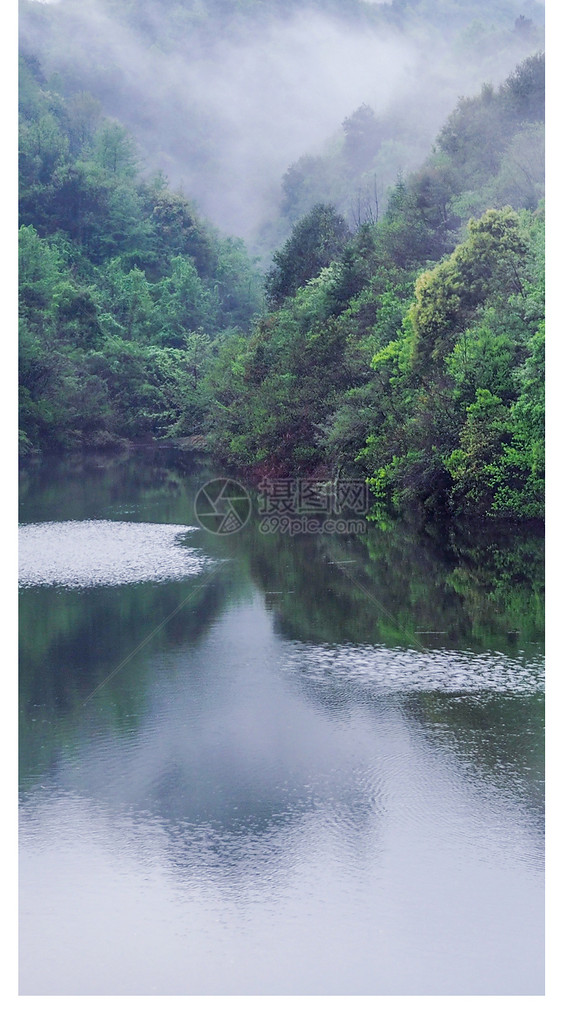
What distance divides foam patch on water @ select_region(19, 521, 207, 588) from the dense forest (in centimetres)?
633

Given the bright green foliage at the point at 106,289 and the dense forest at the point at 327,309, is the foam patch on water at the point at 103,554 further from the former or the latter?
the bright green foliage at the point at 106,289

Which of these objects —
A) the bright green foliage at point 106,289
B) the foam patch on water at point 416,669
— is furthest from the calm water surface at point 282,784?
the bright green foliage at point 106,289

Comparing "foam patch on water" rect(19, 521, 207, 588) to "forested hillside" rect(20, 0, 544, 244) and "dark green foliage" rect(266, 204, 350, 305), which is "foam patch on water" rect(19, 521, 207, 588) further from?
"forested hillside" rect(20, 0, 544, 244)

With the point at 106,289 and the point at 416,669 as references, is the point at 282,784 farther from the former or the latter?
the point at 106,289

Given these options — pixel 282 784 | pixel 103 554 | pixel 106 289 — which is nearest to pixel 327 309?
pixel 103 554

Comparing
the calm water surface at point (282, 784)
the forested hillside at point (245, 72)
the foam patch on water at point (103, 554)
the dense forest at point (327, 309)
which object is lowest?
the calm water surface at point (282, 784)

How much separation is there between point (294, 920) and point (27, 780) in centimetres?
360

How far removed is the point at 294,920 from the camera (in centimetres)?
769

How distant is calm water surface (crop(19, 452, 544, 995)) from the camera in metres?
7.34

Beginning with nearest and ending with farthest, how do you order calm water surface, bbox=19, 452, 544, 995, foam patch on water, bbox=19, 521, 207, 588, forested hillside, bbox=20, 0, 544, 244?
calm water surface, bbox=19, 452, 544, 995
foam patch on water, bbox=19, 521, 207, 588
forested hillside, bbox=20, 0, 544, 244

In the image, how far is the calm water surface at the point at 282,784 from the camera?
24.1 feet

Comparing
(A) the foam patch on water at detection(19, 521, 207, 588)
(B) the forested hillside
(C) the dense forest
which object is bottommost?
(A) the foam patch on water at detection(19, 521, 207, 588)

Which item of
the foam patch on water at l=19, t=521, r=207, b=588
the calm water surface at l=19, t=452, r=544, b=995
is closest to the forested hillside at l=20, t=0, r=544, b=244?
the foam patch on water at l=19, t=521, r=207, b=588

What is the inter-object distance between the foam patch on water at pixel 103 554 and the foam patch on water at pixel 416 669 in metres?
5.63
